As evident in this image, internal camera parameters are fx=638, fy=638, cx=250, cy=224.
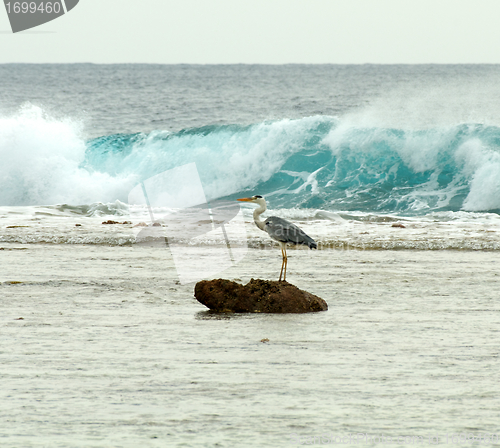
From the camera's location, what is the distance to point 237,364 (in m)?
4.26

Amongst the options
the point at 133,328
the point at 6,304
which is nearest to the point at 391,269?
the point at 133,328

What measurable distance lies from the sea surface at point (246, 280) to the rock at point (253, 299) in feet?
0.68

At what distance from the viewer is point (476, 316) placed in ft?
18.7

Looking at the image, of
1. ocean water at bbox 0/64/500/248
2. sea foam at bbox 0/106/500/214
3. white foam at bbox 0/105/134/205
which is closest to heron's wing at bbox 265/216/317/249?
ocean water at bbox 0/64/500/248

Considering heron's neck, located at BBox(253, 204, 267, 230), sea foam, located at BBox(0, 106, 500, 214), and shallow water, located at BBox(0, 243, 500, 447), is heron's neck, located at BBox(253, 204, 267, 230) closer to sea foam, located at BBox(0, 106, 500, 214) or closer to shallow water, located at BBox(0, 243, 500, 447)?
shallow water, located at BBox(0, 243, 500, 447)

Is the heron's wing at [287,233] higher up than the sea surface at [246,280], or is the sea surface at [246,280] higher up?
the heron's wing at [287,233]

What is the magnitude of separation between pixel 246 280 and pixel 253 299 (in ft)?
5.79

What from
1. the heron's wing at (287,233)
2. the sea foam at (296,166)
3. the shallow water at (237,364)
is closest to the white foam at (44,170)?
the sea foam at (296,166)

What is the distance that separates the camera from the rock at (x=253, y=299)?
19.3ft

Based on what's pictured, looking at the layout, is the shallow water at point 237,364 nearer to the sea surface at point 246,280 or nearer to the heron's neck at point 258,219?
the sea surface at point 246,280

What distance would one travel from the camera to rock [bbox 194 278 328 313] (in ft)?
19.3

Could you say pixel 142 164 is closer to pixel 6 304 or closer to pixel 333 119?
pixel 333 119

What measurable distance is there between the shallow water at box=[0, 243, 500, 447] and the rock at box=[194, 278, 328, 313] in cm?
16

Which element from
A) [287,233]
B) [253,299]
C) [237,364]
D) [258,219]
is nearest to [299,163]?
[258,219]
